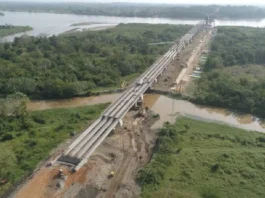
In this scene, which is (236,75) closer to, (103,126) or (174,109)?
(174,109)

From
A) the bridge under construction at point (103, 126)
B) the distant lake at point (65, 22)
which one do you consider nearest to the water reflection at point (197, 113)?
the bridge under construction at point (103, 126)

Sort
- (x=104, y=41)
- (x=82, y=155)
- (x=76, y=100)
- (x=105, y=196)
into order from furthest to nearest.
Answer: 1. (x=104, y=41)
2. (x=76, y=100)
3. (x=82, y=155)
4. (x=105, y=196)

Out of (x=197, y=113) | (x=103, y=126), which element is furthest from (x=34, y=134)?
(x=197, y=113)

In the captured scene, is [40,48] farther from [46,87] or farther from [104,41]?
[46,87]

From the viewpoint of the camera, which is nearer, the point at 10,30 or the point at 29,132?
the point at 29,132

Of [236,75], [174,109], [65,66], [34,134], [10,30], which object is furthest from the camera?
[10,30]

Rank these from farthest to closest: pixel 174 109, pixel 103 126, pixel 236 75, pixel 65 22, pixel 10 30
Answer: pixel 65 22 < pixel 10 30 < pixel 236 75 < pixel 174 109 < pixel 103 126

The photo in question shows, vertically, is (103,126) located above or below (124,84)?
below

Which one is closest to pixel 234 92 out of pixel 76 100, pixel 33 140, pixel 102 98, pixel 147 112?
pixel 147 112
